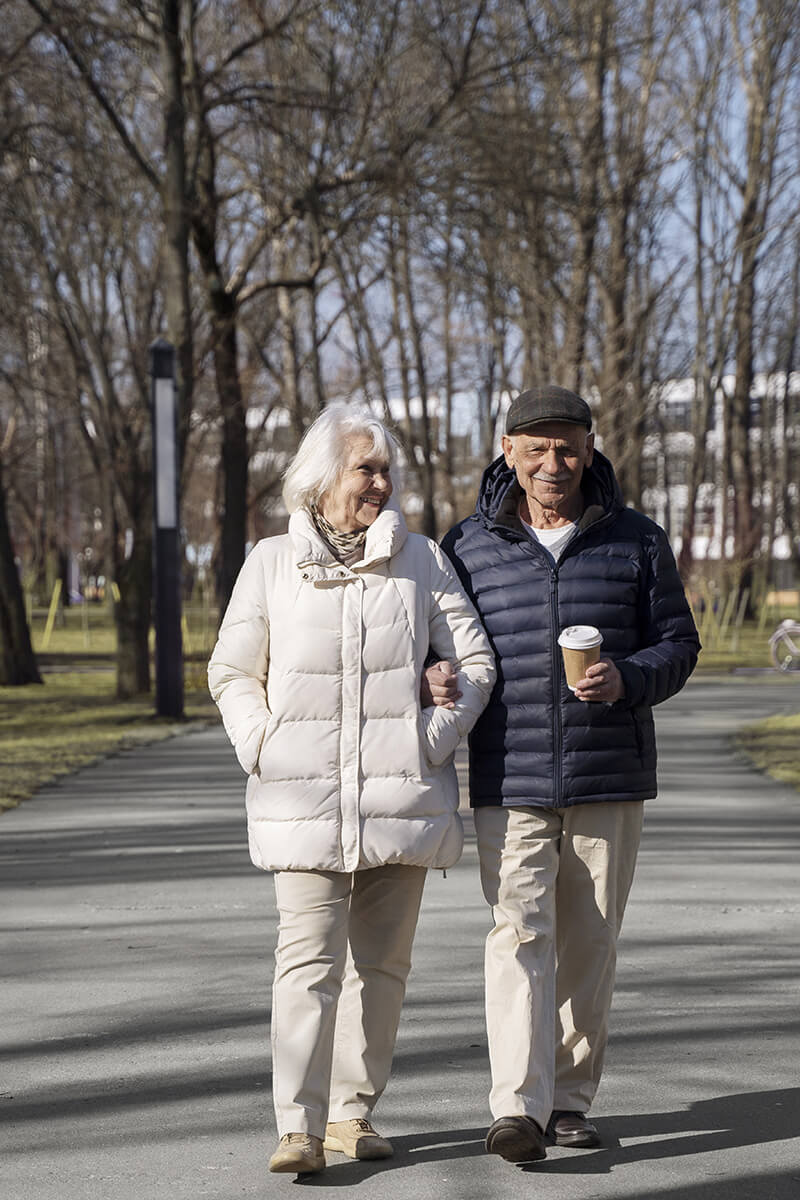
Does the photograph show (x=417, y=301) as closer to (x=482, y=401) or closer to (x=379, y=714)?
(x=482, y=401)

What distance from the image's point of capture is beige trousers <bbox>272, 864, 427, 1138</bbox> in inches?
177

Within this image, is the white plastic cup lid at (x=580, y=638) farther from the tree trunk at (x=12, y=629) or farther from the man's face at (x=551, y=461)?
the tree trunk at (x=12, y=629)

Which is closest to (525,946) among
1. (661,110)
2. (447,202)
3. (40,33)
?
(40,33)

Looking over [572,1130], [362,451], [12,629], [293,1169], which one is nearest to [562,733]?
[362,451]

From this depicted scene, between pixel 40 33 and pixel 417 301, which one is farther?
pixel 417 301

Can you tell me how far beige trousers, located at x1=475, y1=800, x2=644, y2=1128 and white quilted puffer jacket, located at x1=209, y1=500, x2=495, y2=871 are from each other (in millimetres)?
179

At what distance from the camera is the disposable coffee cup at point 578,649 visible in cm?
458

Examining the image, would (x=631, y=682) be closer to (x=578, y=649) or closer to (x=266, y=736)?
(x=578, y=649)

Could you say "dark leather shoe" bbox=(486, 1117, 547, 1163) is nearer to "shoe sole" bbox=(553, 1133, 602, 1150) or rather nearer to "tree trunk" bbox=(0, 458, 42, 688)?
"shoe sole" bbox=(553, 1133, 602, 1150)

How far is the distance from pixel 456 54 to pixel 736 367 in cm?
2599

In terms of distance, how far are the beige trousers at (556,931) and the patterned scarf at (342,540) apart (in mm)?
751

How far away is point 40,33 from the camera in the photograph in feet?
58.4

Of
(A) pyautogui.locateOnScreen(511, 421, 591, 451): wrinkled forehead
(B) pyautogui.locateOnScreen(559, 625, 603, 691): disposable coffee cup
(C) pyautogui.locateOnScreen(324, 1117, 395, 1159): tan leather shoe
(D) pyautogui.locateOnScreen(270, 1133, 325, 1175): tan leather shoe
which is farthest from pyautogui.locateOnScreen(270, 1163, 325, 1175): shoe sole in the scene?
(A) pyautogui.locateOnScreen(511, 421, 591, 451): wrinkled forehead

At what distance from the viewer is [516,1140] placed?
4.49 m
